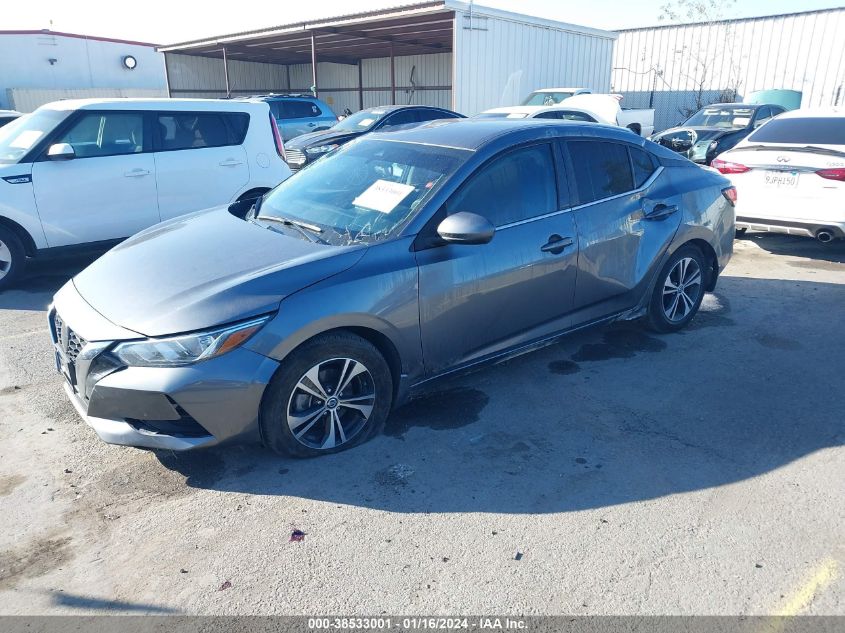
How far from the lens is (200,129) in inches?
293

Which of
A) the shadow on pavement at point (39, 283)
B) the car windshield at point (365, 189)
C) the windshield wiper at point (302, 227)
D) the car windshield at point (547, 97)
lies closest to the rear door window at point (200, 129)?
the shadow on pavement at point (39, 283)

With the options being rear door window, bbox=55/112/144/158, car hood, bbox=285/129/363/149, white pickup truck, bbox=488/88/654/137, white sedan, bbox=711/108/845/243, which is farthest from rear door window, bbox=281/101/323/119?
white sedan, bbox=711/108/845/243

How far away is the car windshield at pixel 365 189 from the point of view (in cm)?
375

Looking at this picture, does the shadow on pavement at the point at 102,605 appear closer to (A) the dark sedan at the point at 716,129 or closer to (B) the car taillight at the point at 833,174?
(B) the car taillight at the point at 833,174

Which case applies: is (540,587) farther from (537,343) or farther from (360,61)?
(360,61)

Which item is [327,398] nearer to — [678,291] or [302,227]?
[302,227]

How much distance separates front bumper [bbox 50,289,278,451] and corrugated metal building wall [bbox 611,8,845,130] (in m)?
23.9

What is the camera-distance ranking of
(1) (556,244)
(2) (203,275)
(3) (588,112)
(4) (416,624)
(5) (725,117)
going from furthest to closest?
(5) (725,117) → (3) (588,112) → (1) (556,244) → (2) (203,275) → (4) (416,624)

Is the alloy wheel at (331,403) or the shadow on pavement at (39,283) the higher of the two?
the alloy wheel at (331,403)

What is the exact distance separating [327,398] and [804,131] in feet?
23.8

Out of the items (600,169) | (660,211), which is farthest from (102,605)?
(660,211)

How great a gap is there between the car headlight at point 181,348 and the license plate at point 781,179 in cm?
683

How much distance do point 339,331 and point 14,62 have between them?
3453 cm

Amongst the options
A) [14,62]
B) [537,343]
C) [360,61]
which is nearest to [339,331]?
[537,343]
